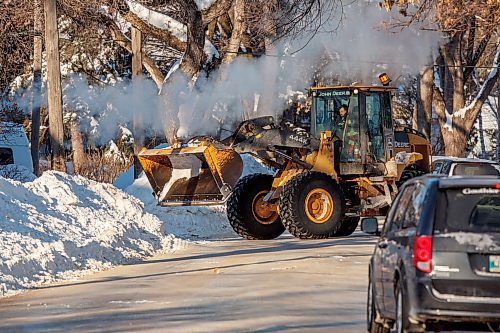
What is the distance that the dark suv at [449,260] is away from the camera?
9.51 meters

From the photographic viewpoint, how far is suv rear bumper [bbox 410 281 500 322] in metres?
9.49

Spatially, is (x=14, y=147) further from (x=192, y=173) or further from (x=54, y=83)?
(x=192, y=173)

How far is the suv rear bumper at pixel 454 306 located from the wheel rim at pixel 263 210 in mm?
15467

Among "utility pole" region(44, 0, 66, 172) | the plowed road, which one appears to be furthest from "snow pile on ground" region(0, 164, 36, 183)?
the plowed road

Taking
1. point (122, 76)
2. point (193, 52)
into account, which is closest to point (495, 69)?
point (193, 52)

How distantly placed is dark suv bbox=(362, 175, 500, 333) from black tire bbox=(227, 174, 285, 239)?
14.4 m

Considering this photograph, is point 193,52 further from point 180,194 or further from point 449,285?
point 449,285

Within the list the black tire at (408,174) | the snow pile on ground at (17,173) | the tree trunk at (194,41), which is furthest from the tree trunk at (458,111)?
the black tire at (408,174)

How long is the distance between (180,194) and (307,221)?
3.51 m

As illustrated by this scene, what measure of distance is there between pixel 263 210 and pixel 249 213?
0.39 meters

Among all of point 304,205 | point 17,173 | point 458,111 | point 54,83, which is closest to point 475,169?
point 304,205

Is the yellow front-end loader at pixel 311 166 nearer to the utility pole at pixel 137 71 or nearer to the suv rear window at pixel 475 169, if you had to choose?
the suv rear window at pixel 475 169

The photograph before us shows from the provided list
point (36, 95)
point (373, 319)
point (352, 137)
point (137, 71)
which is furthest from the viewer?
point (36, 95)

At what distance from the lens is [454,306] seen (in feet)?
31.1
